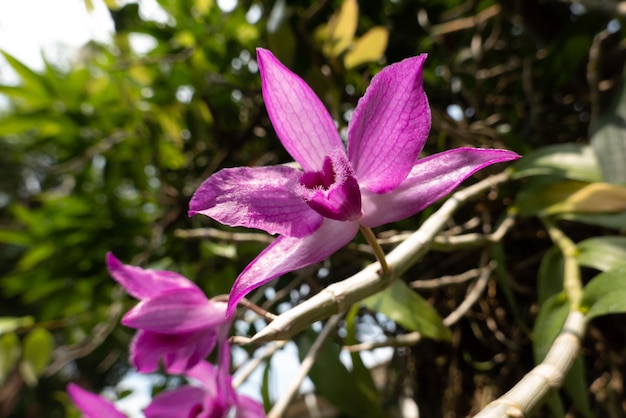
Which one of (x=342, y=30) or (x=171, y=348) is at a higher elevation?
(x=342, y=30)

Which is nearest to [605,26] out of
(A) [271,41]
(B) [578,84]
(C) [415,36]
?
(B) [578,84]

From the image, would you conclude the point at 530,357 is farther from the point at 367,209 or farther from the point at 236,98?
the point at 236,98

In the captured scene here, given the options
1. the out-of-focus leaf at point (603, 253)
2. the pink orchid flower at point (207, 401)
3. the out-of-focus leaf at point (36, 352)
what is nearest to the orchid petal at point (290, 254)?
the pink orchid flower at point (207, 401)

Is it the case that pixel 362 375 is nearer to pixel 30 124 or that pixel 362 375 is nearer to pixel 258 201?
pixel 258 201

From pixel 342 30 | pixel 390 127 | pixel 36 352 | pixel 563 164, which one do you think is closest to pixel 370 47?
pixel 342 30

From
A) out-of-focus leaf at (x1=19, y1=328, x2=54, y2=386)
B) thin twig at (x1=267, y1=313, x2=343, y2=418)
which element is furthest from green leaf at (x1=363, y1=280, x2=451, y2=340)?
out-of-focus leaf at (x1=19, y1=328, x2=54, y2=386)

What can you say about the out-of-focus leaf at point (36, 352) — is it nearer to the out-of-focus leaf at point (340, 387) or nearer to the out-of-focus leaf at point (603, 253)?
the out-of-focus leaf at point (340, 387)
